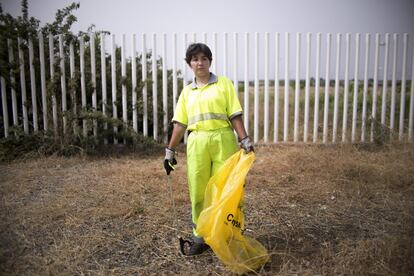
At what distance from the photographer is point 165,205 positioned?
3918 mm

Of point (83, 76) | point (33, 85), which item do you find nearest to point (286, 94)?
point (83, 76)

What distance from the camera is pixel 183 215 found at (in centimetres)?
370

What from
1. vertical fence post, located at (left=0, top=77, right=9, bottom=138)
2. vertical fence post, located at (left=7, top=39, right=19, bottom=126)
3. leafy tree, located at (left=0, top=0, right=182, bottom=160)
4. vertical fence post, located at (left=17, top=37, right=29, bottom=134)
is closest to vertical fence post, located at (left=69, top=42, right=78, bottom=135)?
leafy tree, located at (left=0, top=0, right=182, bottom=160)

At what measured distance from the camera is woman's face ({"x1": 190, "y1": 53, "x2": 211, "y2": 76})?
9.09 ft

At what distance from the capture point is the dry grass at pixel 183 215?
8.70 feet

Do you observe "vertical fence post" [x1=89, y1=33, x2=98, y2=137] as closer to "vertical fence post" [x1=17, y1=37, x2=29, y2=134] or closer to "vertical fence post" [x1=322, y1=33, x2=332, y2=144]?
"vertical fence post" [x1=17, y1=37, x2=29, y2=134]

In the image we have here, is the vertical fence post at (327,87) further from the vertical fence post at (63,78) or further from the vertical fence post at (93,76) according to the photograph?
the vertical fence post at (63,78)

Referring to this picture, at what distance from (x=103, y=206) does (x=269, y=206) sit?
1782mm

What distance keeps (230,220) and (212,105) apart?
2.85 feet

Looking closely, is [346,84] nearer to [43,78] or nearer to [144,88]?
[144,88]

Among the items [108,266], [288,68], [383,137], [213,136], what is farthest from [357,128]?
[108,266]

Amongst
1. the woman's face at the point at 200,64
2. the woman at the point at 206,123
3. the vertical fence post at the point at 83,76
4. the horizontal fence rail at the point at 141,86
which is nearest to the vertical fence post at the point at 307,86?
the horizontal fence rail at the point at 141,86

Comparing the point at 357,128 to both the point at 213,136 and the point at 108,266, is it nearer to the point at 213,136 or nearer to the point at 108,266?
the point at 213,136

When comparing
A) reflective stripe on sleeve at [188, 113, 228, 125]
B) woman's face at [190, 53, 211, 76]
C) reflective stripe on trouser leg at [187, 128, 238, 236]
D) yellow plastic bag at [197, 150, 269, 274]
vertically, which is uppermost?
woman's face at [190, 53, 211, 76]
